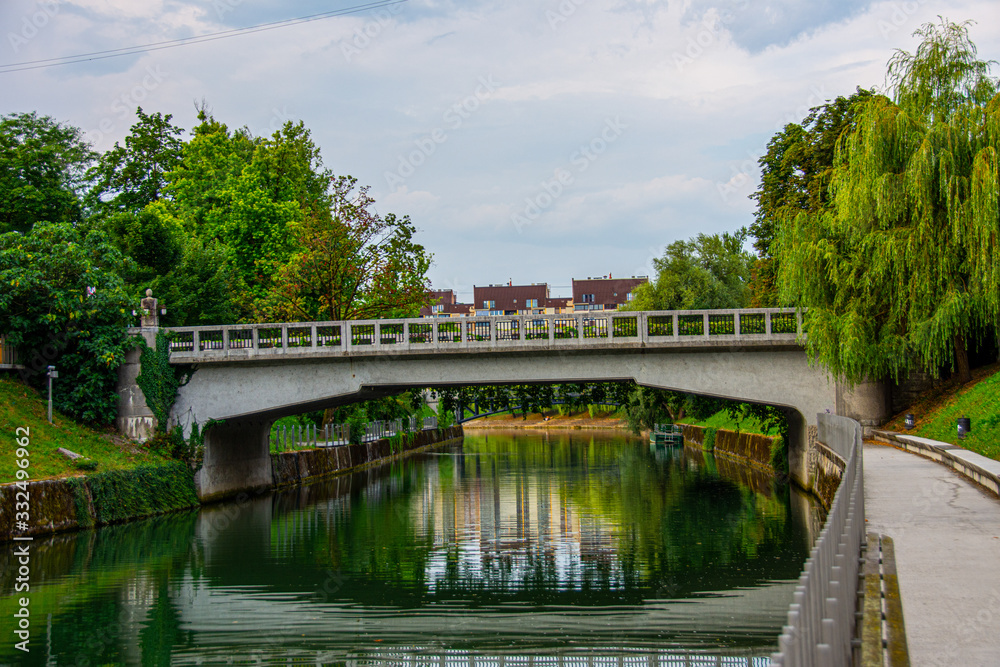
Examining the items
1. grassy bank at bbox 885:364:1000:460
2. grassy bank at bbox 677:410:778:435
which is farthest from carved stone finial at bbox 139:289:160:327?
grassy bank at bbox 677:410:778:435

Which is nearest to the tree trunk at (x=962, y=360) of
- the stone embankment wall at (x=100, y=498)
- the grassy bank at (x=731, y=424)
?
the grassy bank at (x=731, y=424)

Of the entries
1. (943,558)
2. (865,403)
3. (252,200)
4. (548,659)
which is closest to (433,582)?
(548,659)

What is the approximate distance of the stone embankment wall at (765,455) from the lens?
21953 mm

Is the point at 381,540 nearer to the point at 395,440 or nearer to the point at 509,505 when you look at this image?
the point at 509,505

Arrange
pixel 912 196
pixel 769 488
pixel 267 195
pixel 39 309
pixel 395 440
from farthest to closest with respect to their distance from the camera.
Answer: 1. pixel 395 440
2. pixel 267 195
3. pixel 769 488
4. pixel 39 309
5. pixel 912 196

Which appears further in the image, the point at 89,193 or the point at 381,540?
the point at 89,193

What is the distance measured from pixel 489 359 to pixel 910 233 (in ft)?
40.6

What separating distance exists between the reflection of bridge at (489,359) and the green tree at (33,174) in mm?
16294

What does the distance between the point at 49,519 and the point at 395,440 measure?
3732 centimetres

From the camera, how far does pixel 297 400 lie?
30.0 metres

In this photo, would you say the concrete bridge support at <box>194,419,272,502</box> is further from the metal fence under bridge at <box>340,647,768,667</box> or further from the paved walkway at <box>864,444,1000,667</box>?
the paved walkway at <box>864,444,1000,667</box>

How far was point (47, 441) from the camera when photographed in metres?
25.8

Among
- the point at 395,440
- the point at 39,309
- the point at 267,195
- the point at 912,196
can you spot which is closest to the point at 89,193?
the point at 267,195

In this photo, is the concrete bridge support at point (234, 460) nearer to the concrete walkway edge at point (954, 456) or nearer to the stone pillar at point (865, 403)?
the stone pillar at point (865, 403)
